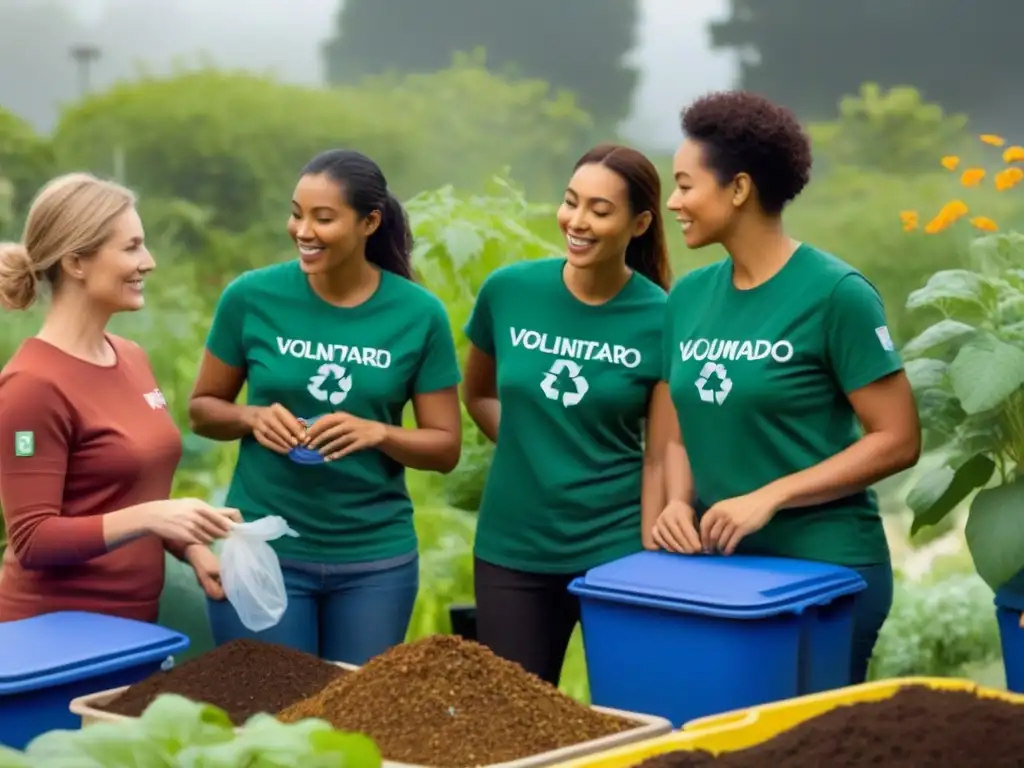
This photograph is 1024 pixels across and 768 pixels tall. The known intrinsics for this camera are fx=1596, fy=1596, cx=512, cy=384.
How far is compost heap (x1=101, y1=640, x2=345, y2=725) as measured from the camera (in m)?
2.22

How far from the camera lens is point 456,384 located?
2949mm

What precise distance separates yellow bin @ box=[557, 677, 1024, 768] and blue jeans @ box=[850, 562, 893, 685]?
41cm

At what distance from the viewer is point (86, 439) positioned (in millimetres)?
2588

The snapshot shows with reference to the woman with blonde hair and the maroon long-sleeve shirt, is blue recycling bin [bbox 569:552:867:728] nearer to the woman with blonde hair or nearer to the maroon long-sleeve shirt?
the woman with blonde hair

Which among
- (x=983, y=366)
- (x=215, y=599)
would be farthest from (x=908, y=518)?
(x=215, y=599)

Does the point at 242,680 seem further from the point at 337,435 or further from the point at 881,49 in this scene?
the point at 881,49

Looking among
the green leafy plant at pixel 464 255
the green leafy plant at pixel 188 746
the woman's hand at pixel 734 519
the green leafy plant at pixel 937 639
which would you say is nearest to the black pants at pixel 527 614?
the woman's hand at pixel 734 519

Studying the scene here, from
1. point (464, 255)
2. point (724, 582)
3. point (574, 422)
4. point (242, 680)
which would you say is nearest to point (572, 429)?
point (574, 422)

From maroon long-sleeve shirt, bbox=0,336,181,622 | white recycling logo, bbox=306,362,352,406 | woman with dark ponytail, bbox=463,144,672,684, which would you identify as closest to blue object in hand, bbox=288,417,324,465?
white recycling logo, bbox=306,362,352,406

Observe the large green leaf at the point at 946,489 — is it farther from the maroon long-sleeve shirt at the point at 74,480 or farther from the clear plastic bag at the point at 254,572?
the maroon long-sleeve shirt at the point at 74,480

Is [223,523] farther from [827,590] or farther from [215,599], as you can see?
[827,590]

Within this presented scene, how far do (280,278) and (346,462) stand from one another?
37 cm

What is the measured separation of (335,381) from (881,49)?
2876 millimetres

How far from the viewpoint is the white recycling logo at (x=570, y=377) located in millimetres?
2816
